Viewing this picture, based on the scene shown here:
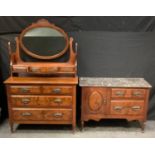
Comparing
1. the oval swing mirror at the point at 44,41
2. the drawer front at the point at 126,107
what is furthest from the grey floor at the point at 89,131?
the oval swing mirror at the point at 44,41

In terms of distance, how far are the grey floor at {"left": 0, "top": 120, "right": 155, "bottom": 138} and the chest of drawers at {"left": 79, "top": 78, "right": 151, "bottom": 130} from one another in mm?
201


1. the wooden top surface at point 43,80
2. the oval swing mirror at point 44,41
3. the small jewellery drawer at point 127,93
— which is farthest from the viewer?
the oval swing mirror at point 44,41

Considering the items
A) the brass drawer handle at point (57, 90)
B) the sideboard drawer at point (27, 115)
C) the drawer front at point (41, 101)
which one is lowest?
the sideboard drawer at point (27, 115)

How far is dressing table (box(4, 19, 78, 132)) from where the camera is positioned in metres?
2.51

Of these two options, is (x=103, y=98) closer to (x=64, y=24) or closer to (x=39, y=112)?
(x=39, y=112)

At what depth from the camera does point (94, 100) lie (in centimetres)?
264

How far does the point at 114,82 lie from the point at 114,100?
0.87ft

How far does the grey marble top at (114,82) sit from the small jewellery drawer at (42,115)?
459 mm

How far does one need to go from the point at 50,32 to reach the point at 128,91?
1.36 m

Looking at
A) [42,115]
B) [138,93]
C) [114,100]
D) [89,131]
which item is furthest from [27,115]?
[138,93]

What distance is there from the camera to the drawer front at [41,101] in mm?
2529

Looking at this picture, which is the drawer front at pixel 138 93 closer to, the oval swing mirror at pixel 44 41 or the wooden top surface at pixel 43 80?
the wooden top surface at pixel 43 80

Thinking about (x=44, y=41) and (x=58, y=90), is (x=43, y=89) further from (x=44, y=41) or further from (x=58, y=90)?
(x=44, y=41)

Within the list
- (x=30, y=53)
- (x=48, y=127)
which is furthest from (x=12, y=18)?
(x=48, y=127)
